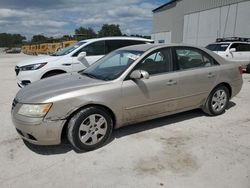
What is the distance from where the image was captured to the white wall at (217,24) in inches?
842

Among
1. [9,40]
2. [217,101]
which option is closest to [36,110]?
[217,101]

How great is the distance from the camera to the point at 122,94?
13.2ft

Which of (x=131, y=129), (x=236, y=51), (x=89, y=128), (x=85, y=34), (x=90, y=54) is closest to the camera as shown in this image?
(x=89, y=128)

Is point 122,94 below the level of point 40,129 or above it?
above

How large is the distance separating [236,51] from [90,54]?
25.1ft

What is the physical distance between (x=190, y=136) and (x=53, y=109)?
230cm

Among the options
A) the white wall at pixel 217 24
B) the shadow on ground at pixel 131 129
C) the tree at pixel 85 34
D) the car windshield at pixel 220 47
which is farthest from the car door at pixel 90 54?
the tree at pixel 85 34

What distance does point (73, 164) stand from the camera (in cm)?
352

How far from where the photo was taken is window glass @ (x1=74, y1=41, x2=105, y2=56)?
8017 millimetres

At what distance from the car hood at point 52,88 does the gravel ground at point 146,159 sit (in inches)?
32.5

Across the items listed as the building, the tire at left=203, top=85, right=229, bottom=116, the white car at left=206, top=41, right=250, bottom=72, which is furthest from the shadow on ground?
the building

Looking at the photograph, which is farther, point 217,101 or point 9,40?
point 9,40

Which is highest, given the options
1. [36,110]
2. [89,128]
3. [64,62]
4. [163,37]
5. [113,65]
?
[163,37]

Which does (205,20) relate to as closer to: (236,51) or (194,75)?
(236,51)
